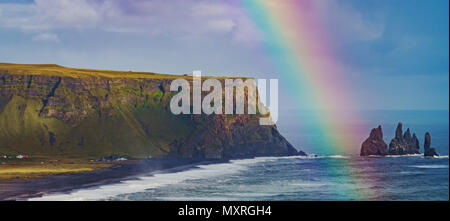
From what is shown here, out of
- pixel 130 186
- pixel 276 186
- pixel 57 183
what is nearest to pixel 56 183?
pixel 57 183

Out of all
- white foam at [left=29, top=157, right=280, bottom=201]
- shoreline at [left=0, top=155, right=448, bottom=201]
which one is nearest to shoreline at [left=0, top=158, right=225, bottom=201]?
shoreline at [left=0, top=155, right=448, bottom=201]

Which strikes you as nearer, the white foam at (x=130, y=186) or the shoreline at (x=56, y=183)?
the white foam at (x=130, y=186)

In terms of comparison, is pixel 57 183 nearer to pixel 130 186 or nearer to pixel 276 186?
pixel 130 186

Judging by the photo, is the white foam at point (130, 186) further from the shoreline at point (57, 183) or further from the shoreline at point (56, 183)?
the shoreline at point (56, 183)

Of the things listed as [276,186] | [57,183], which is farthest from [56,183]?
[276,186]

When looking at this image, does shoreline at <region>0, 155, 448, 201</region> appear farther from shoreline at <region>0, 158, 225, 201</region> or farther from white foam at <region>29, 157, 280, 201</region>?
white foam at <region>29, 157, 280, 201</region>

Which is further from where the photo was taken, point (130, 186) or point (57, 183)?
point (57, 183)

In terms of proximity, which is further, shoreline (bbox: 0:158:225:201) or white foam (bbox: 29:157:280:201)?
shoreline (bbox: 0:158:225:201)

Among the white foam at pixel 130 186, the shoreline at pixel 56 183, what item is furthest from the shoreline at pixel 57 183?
the white foam at pixel 130 186
